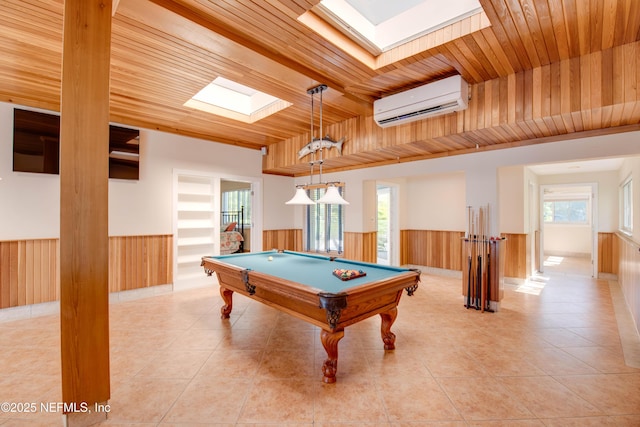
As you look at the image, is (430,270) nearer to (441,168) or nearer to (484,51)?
(441,168)

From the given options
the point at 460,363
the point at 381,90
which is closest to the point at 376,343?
the point at 460,363

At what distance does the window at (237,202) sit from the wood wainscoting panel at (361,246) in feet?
12.2

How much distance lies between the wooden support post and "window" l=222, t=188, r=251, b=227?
6.67 meters

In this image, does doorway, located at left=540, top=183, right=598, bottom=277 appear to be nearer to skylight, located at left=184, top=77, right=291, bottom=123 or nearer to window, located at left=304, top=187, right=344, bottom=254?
window, located at left=304, top=187, right=344, bottom=254

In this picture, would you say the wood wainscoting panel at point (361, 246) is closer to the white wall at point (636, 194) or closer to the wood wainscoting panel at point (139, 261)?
the wood wainscoting panel at point (139, 261)

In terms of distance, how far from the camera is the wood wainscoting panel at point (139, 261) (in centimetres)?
422

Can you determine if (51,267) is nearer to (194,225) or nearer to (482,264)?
(194,225)

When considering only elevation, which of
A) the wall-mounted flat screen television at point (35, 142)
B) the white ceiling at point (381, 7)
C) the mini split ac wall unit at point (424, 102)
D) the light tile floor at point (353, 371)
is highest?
the white ceiling at point (381, 7)

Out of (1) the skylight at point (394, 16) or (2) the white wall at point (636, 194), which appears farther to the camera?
(2) the white wall at point (636, 194)

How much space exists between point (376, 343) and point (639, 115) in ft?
11.2

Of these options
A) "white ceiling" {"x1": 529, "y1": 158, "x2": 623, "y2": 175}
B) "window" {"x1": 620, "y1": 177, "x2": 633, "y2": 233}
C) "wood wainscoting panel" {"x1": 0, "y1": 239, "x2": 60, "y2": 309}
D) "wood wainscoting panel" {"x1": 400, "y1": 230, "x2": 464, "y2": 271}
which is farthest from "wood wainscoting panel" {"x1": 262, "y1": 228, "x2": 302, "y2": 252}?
"window" {"x1": 620, "y1": 177, "x2": 633, "y2": 233}

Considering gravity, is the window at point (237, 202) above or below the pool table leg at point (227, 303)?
above

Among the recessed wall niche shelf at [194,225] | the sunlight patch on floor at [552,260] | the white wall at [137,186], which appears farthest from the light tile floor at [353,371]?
the sunlight patch on floor at [552,260]

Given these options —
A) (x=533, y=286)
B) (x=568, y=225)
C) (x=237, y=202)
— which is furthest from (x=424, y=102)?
(x=568, y=225)
